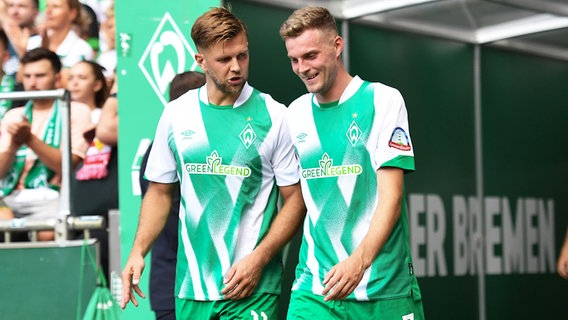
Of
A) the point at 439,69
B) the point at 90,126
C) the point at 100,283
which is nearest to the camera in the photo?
the point at 100,283

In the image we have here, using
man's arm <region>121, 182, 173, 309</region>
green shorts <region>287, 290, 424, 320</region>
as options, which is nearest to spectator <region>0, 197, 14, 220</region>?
man's arm <region>121, 182, 173, 309</region>

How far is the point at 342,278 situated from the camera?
4027mm

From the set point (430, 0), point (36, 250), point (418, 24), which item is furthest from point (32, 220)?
point (418, 24)

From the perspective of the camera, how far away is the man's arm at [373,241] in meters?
4.03

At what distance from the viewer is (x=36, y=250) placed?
561cm

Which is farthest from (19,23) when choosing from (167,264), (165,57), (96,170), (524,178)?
(524,178)

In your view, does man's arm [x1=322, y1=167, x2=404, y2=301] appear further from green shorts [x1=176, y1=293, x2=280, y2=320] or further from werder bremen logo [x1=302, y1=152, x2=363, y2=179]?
green shorts [x1=176, y1=293, x2=280, y2=320]

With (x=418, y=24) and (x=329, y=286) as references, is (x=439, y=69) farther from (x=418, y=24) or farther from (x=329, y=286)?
(x=329, y=286)

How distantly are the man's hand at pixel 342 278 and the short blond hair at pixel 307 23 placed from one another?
91 centimetres

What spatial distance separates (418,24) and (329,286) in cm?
578

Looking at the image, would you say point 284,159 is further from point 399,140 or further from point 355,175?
point 399,140

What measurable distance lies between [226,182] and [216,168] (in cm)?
7

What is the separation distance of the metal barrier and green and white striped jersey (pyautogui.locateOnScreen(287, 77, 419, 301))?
1227 mm

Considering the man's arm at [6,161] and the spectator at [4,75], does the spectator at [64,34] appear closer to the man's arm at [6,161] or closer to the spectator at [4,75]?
the spectator at [4,75]
